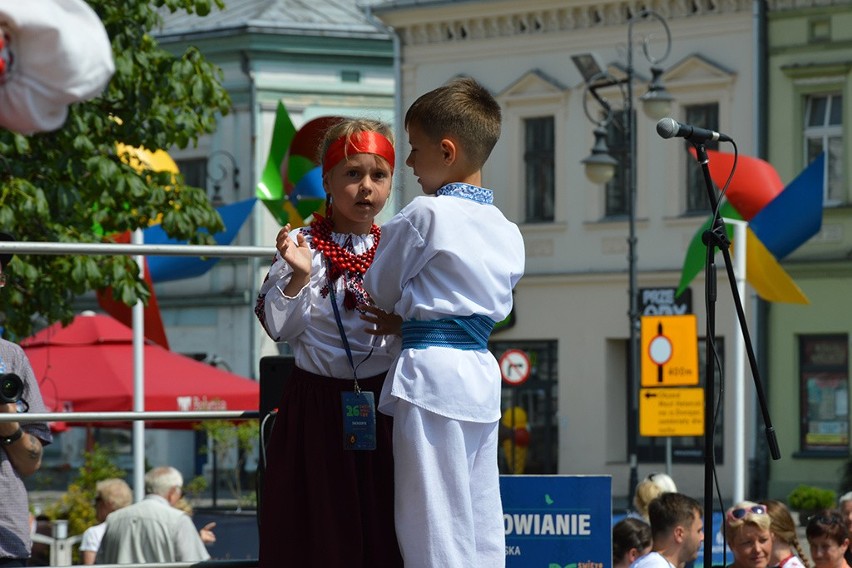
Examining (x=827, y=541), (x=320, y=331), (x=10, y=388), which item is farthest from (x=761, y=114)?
(x=320, y=331)

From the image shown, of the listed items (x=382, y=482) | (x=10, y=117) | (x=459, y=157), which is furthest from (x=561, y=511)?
(x=10, y=117)

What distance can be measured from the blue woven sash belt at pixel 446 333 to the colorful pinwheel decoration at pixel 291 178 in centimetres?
1055

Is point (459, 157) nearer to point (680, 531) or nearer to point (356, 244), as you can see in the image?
point (356, 244)

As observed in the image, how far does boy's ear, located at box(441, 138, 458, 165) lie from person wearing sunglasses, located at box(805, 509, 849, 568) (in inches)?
169

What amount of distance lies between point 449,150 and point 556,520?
1658 mm

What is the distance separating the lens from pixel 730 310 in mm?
27250

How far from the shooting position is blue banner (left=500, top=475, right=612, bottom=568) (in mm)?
5027

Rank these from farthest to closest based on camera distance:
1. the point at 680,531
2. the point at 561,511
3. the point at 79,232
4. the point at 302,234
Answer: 1. the point at 79,232
2. the point at 680,531
3. the point at 561,511
4. the point at 302,234

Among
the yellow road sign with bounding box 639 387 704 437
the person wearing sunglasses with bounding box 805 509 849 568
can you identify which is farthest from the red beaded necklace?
the yellow road sign with bounding box 639 387 704 437

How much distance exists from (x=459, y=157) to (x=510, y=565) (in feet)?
5.78

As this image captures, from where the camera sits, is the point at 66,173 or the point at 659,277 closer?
the point at 66,173

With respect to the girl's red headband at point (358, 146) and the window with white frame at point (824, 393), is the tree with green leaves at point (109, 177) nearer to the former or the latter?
the girl's red headband at point (358, 146)

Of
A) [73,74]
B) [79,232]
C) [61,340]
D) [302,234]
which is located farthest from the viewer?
[61,340]

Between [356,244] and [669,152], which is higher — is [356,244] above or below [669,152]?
below
